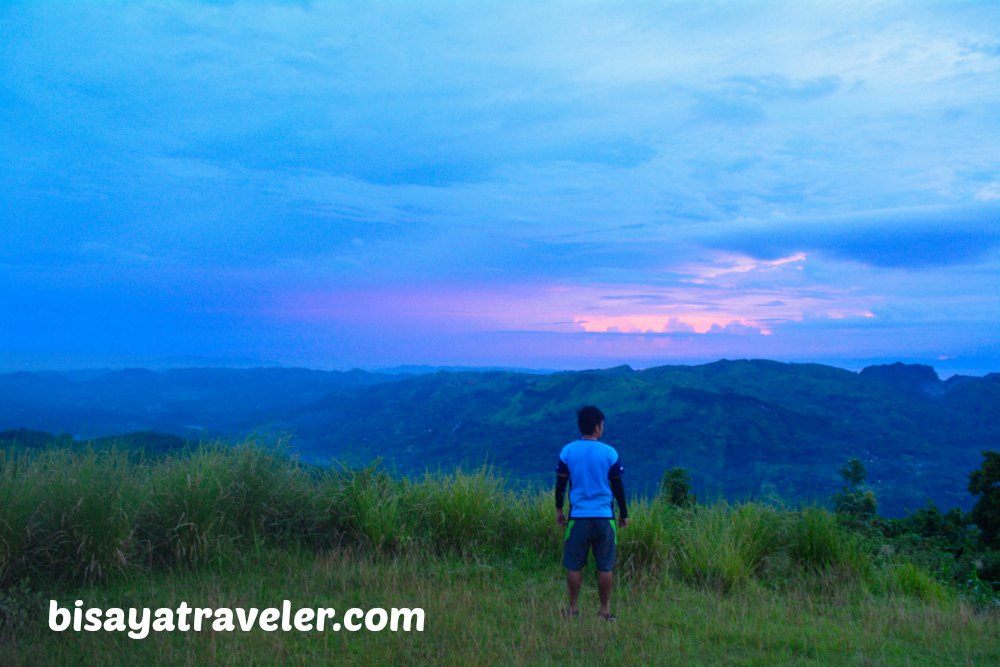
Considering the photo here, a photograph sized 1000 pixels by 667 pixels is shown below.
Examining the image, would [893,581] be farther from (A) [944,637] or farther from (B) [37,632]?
(B) [37,632]

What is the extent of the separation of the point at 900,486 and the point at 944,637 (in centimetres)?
3376

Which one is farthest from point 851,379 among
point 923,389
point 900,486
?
point 900,486

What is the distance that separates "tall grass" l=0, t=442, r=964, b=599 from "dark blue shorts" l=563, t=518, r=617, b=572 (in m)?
1.51

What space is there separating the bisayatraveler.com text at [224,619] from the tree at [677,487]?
19.2 feet

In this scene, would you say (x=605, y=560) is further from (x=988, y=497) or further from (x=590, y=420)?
(x=988, y=497)

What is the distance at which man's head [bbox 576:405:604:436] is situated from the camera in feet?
19.5

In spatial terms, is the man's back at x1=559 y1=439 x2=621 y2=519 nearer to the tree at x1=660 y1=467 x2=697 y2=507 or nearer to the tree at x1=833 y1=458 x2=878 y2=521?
the tree at x1=660 y1=467 x2=697 y2=507

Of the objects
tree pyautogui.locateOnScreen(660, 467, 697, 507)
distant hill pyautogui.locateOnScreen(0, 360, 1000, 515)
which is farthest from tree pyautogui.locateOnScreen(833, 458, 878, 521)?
distant hill pyautogui.locateOnScreen(0, 360, 1000, 515)

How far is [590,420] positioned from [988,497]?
781 centimetres

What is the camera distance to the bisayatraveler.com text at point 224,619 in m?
5.34

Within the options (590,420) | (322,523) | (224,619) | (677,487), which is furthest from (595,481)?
(677,487)

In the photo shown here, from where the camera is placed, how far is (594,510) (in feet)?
18.9

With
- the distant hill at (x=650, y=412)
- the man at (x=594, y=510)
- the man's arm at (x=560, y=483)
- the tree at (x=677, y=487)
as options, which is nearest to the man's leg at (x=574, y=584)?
the man at (x=594, y=510)

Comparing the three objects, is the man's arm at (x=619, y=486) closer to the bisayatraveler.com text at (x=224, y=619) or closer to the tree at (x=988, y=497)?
the bisayatraveler.com text at (x=224, y=619)
